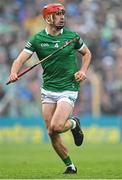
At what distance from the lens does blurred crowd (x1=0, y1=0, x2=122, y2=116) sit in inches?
Result: 1061

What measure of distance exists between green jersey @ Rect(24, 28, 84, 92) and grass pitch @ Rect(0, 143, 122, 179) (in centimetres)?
149

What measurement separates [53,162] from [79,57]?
815cm

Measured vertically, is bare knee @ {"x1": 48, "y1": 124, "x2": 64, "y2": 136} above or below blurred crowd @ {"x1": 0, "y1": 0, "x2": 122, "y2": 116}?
above

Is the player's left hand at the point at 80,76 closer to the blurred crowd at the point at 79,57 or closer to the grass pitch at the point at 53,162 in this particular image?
the grass pitch at the point at 53,162

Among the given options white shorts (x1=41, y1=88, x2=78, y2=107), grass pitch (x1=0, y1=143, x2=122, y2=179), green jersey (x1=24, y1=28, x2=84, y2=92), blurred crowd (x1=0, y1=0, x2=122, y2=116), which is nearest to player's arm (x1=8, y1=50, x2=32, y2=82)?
green jersey (x1=24, y1=28, x2=84, y2=92)

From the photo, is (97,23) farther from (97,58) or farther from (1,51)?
(1,51)

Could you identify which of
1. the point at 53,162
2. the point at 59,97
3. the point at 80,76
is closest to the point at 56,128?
the point at 59,97

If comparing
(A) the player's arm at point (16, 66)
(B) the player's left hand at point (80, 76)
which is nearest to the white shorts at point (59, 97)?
(B) the player's left hand at point (80, 76)

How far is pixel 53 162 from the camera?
1842cm

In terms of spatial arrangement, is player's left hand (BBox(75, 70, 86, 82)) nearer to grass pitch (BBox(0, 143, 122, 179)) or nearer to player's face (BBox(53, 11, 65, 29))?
player's face (BBox(53, 11, 65, 29))

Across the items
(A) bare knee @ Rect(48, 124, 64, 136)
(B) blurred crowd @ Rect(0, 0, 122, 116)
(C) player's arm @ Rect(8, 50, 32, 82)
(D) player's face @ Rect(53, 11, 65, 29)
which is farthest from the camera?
(B) blurred crowd @ Rect(0, 0, 122, 116)

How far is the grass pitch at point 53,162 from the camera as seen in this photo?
1322 centimetres

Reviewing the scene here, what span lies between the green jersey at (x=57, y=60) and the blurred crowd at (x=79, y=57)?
42.1ft

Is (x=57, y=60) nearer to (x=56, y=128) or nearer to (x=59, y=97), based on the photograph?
(x=59, y=97)
